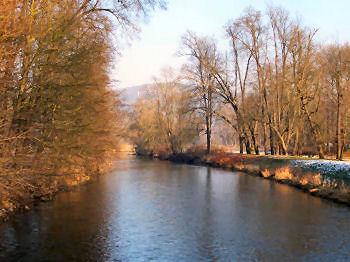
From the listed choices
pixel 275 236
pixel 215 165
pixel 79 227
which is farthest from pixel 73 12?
pixel 215 165

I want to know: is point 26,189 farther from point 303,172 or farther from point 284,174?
point 284,174

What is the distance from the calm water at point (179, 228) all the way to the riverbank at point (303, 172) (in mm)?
1112

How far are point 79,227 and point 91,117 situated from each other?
19.8 feet

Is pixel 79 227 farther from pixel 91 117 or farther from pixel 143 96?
pixel 143 96

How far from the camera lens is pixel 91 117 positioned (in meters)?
17.5

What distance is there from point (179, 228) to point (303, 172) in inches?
519

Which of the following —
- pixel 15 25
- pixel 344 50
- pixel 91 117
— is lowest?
pixel 91 117

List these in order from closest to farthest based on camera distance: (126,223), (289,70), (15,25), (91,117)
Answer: (15,25)
(126,223)
(91,117)
(289,70)

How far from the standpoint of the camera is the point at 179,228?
13.5 meters

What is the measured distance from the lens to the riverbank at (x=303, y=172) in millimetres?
19047

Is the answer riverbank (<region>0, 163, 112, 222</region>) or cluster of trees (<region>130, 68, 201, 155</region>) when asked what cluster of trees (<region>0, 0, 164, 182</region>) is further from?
cluster of trees (<region>130, 68, 201, 155</region>)

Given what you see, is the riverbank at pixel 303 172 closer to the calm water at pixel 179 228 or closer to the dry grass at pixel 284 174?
the dry grass at pixel 284 174

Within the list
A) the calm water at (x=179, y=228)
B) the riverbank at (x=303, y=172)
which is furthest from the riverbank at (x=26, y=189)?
the riverbank at (x=303, y=172)

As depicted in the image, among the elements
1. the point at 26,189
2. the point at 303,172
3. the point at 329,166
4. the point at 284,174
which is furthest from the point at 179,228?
the point at 284,174
